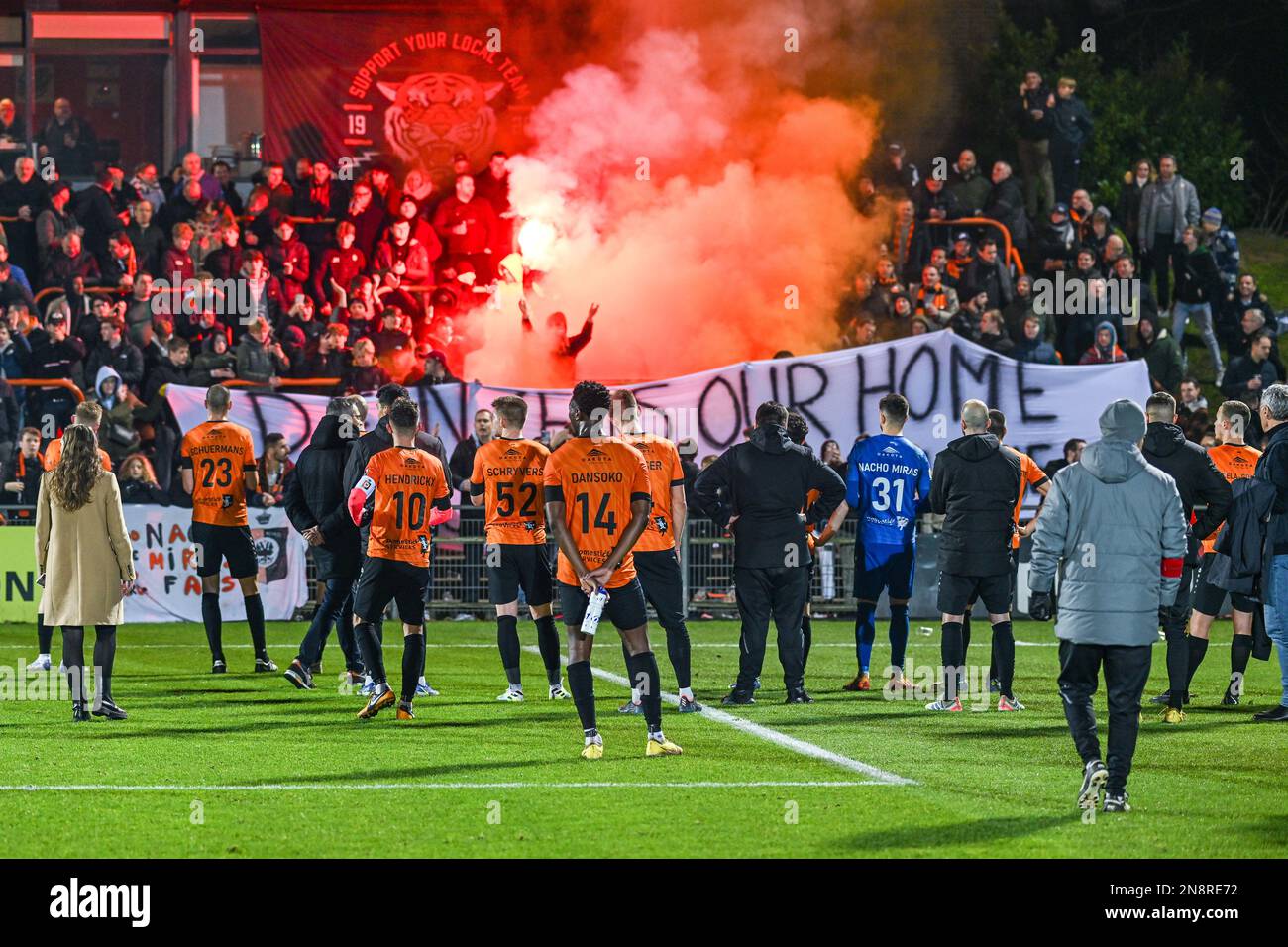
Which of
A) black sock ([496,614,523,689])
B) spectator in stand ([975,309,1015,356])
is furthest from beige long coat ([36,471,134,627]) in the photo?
spectator in stand ([975,309,1015,356])

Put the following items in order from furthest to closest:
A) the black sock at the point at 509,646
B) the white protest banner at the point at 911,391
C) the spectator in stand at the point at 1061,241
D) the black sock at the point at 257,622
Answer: the spectator in stand at the point at 1061,241 → the white protest banner at the point at 911,391 → the black sock at the point at 257,622 → the black sock at the point at 509,646

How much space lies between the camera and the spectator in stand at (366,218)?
960 inches

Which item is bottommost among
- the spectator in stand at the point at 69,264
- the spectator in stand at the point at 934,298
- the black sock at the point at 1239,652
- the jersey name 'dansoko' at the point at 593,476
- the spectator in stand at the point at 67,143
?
the black sock at the point at 1239,652

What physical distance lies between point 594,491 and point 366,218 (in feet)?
48.6

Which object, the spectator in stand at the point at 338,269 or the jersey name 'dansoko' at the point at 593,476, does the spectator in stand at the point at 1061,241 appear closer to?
the spectator in stand at the point at 338,269

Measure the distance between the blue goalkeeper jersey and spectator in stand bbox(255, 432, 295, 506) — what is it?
8.34 meters

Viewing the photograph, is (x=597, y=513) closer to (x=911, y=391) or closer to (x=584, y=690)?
(x=584, y=690)

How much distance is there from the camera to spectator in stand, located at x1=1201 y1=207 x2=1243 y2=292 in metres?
25.5

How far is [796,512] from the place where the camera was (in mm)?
13312


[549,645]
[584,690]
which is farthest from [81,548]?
[584,690]

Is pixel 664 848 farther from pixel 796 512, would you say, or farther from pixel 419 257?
pixel 419 257

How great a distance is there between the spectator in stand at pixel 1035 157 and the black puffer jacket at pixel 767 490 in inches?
599

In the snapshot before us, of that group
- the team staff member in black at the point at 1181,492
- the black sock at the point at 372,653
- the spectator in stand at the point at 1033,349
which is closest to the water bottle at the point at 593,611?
the black sock at the point at 372,653

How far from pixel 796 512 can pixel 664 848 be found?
5.57 metres
